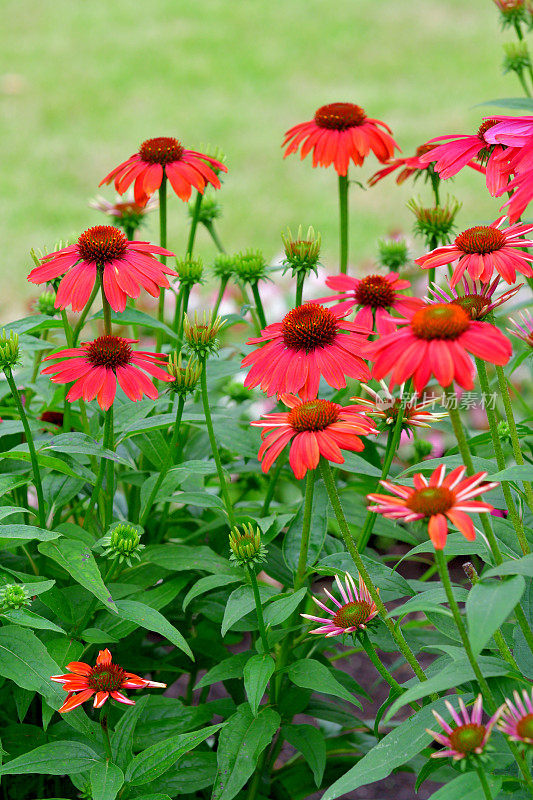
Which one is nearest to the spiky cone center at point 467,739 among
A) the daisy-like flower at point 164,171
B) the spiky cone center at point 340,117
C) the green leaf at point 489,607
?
the green leaf at point 489,607

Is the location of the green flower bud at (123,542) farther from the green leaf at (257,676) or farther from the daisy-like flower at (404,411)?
the daisy-like flower at (404,411)

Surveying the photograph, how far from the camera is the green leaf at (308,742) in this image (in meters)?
1.17

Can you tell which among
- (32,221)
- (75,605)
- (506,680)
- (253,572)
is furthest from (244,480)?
(32,221)

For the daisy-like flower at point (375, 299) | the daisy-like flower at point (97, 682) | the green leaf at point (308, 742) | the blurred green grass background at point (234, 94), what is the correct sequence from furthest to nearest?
the blurred green grass background at point (234, 94), the daisy-like flower at point (375, 299), the green leaf at point (308, 742), the daisy-like flower at point (97, 682)

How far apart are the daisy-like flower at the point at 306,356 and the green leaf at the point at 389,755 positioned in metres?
0.36

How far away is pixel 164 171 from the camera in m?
1.38

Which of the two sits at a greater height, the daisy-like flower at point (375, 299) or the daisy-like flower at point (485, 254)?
the daisy-like flower at point (375, 299)

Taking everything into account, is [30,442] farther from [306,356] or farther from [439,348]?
[439,348]

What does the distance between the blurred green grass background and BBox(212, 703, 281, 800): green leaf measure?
2.46 m

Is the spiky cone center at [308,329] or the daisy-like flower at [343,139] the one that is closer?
the spiky cone center at [308,329]

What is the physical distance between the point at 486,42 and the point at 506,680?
572cm

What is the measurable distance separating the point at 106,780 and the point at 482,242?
0.69 metres

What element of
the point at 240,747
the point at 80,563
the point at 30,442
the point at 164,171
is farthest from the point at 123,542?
the point at 164,171

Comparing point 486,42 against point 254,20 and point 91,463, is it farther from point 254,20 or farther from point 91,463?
point 91,463
